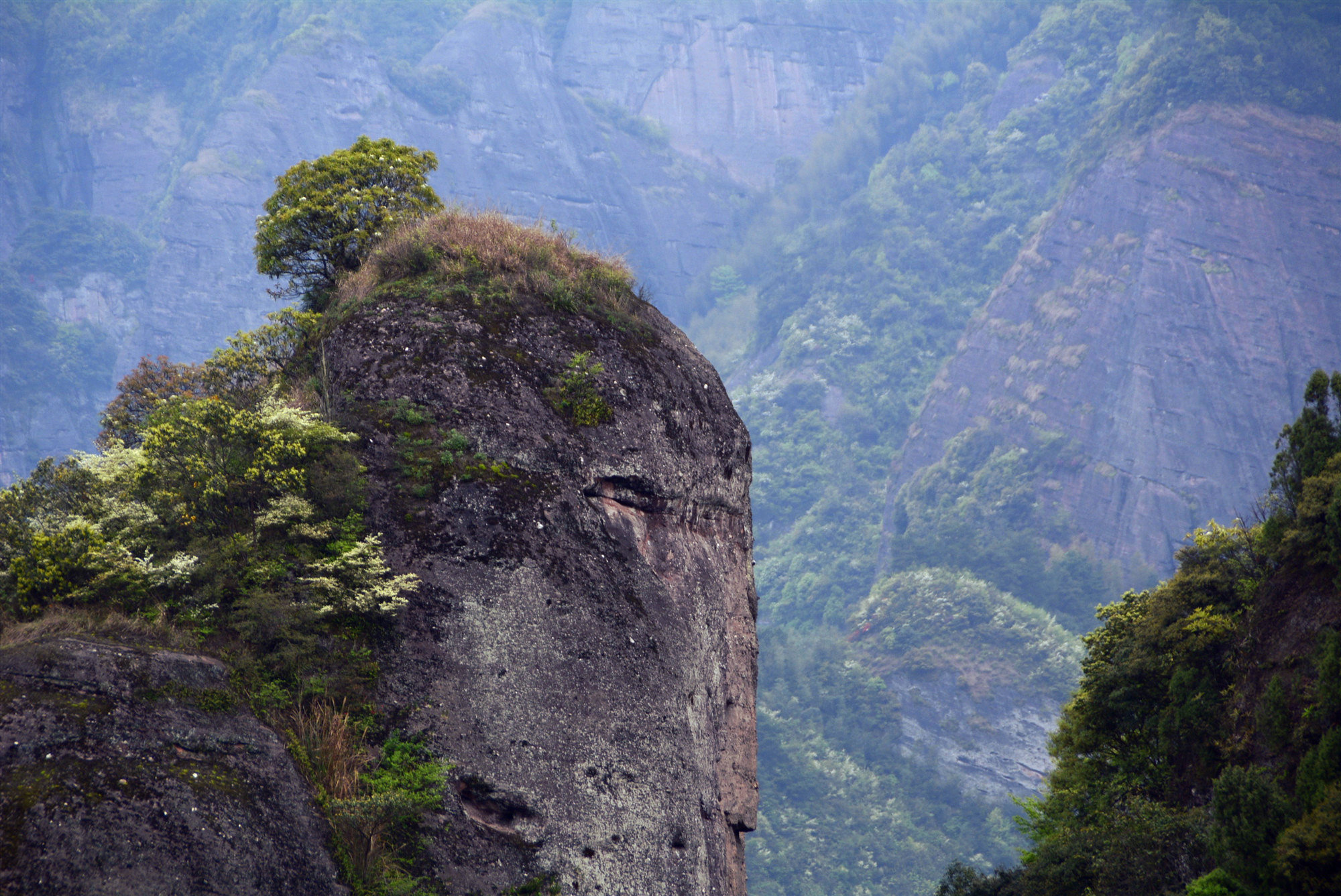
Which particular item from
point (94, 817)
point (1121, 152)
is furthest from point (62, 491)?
point (1121, 152)

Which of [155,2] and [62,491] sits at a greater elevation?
[155,2]

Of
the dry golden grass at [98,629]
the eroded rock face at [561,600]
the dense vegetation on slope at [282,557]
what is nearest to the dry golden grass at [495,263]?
the dense vegetation on slope at [282,557]

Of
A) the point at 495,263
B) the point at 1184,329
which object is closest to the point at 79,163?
the point at 1184,329

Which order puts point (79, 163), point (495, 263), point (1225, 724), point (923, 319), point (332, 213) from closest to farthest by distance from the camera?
point (1225, 724)
point (495, 263)
point (332, 213)
point (79, 163)
point (923, 319)

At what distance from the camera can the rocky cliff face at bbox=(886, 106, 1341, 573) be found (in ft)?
411

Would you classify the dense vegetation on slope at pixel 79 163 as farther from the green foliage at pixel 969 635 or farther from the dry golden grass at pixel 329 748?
the dry golden grass at pixel 329 748

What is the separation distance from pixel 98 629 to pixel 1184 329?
463ft

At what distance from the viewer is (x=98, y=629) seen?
11625 mm

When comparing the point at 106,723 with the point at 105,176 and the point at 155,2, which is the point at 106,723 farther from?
the point at 155,2

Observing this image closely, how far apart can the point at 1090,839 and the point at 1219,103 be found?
14348 cm

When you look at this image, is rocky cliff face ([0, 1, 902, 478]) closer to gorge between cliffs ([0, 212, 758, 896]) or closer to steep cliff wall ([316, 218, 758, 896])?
gorge between cliffs ([0, 212, 758, 896])

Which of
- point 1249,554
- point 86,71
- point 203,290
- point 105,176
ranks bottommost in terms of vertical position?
point 1249,554

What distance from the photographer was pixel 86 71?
180 meters

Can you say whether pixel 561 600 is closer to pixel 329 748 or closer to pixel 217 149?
pixel 329 748
